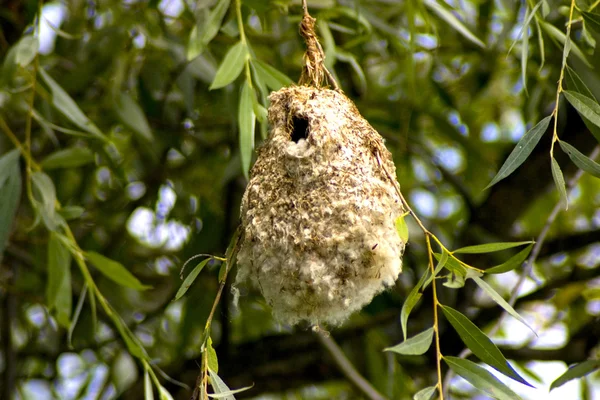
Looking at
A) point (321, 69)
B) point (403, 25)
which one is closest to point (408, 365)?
point (403, 25)

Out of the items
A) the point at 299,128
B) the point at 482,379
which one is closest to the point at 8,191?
the point at 299,128

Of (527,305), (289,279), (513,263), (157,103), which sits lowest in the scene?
(527,305)

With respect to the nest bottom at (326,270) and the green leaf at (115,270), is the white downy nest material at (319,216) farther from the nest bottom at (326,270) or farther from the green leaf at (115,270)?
the green leaf at (115,270)

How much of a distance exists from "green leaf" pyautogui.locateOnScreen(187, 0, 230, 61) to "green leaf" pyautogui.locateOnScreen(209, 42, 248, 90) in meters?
0.08

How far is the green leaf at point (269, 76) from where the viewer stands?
1465 millimetres

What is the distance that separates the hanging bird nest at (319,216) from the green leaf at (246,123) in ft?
0.24

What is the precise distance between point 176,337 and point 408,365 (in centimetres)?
83

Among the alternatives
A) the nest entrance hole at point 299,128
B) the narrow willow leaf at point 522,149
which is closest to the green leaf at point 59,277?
the nest entrance hole at point 299,128

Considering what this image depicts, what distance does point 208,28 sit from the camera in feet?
4.88

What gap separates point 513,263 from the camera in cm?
109

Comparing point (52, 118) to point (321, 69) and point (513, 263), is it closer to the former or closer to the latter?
point (321, 69)

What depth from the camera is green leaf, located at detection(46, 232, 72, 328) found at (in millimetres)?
Answer: 1678

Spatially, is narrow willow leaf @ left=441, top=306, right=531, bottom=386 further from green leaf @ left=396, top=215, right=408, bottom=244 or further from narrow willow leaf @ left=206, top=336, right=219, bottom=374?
narrow willow leaf @ left=206, top=336, right=219, bottom=374

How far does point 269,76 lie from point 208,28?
0.14 m
